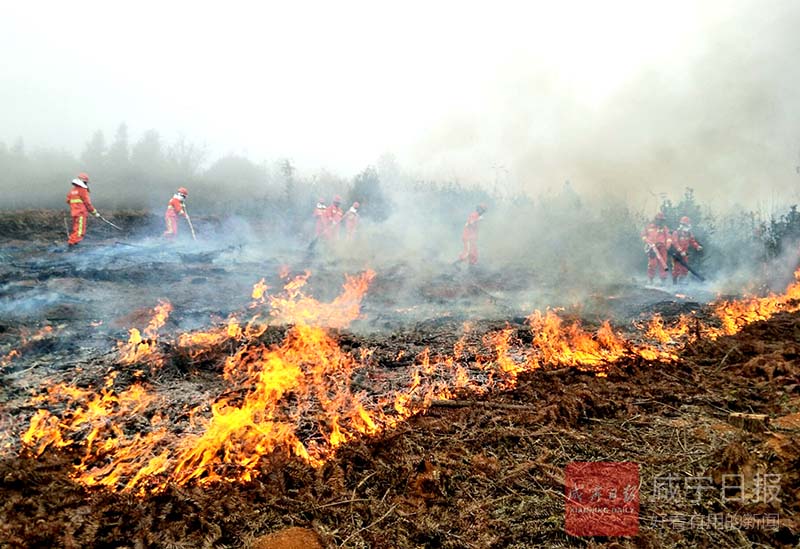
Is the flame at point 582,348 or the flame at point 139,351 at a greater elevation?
the flame at point 139,351

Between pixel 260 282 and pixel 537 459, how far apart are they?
8597 mm

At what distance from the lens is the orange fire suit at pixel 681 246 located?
14.5m

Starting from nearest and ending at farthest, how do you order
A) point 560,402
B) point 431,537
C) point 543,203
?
1. point 431,537
2. point 560,402
3. point 543,203

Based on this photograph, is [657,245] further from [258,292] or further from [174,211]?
A: [174,211]

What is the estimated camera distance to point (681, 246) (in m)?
15.1

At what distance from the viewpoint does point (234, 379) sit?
5.15m

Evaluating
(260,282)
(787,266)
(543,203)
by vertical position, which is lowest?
(787,266)

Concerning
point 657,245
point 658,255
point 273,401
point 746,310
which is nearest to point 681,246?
point 657,245

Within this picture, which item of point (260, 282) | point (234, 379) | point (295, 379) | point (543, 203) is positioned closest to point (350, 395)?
point (295, 379)

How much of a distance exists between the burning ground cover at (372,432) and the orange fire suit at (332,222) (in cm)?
1087

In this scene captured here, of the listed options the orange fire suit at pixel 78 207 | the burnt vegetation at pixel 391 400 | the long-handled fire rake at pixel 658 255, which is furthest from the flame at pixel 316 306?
the long-handled fire rake at pixel 658 255

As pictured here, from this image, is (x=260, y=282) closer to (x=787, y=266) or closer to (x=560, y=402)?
(x=560, y=402)

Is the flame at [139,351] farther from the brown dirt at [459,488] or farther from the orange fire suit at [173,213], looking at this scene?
the orange fire suit at [173,213]

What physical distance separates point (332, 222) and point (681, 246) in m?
13.6
